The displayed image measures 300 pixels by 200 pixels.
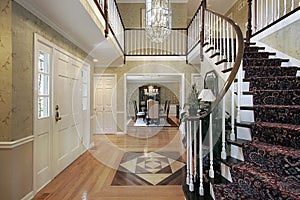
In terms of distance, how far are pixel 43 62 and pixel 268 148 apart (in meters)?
3.21

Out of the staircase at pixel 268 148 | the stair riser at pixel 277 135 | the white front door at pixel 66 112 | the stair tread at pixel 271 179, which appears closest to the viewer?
the stair tread at pixel 271 179

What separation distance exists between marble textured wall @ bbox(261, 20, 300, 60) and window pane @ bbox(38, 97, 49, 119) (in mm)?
3833

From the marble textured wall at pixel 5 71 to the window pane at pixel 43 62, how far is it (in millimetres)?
796

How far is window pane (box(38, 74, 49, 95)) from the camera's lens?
3.44 meters

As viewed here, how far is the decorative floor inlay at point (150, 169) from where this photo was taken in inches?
145

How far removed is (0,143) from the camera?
8.56 ft

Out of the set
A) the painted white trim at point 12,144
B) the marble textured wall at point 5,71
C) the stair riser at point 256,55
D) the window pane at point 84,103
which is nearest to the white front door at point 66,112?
the window pane at point 84,103

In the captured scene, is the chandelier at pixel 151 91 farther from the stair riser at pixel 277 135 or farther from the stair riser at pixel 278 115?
the stair riser at pixel 277 135

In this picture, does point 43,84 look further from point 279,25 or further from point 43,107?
point 279,25

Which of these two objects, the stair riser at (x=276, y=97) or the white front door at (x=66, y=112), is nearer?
the stair riser at (x=276, y=97)

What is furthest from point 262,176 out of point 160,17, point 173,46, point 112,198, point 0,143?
point 173,46

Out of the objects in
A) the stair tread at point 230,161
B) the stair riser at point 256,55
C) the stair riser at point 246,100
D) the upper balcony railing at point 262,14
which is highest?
the upper balcony railing at point 262,14

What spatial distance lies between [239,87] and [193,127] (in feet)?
2.18

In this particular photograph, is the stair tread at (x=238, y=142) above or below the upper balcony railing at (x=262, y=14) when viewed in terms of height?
below
